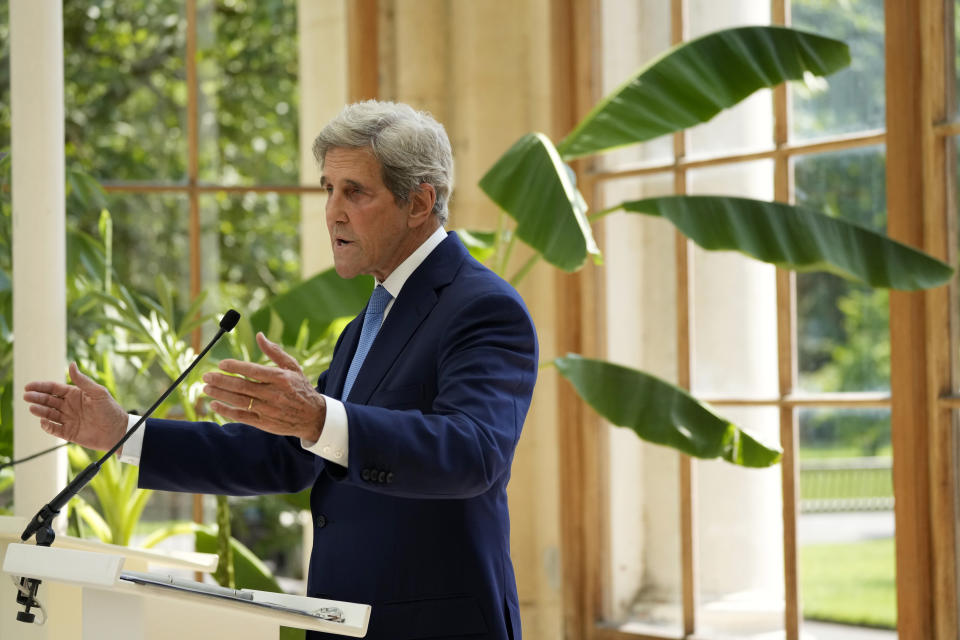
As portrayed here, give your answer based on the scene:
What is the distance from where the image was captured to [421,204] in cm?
172

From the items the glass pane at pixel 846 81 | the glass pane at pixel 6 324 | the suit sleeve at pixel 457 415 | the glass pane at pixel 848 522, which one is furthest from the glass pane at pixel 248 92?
the glass pane at pixel 848 522

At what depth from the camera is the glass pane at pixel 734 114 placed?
3141 millimetres

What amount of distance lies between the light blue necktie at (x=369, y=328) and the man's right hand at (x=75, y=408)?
1.20ft

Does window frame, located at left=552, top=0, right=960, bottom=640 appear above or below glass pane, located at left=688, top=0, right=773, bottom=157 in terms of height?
below

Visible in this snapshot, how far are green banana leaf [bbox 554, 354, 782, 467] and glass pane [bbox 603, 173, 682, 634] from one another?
54cm

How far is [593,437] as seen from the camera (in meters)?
3.40

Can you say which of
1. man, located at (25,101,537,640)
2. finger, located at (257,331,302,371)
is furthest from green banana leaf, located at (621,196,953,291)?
finger, located at (257,331,302,371)

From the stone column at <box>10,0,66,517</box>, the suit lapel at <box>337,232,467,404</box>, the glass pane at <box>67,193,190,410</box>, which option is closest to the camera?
the suit lapel at <box>337,232,467,404</box>

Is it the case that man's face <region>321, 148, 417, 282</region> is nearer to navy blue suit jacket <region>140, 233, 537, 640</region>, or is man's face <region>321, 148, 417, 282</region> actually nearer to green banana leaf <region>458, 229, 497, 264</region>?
navy blue suit jacket <region>140, 233, 537, 640</region>

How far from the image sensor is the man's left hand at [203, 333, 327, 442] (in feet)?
3.87

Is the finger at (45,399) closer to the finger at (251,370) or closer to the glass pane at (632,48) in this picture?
the finger at (251,370)

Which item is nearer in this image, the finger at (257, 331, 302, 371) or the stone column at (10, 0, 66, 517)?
the finger at (257, 331, 302, 371)

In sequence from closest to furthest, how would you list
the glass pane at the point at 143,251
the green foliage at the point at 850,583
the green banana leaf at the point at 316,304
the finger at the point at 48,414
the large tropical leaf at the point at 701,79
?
the finger at the point at 48,414
the large tropical leaf at the point at 701,79
the green banana leaf at the point at 316,304
the glass pane at the point at 143,251
the green foliage at the point at 850,583

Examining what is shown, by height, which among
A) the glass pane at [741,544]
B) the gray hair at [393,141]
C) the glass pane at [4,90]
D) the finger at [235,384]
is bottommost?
the glass pane at [741,544]
